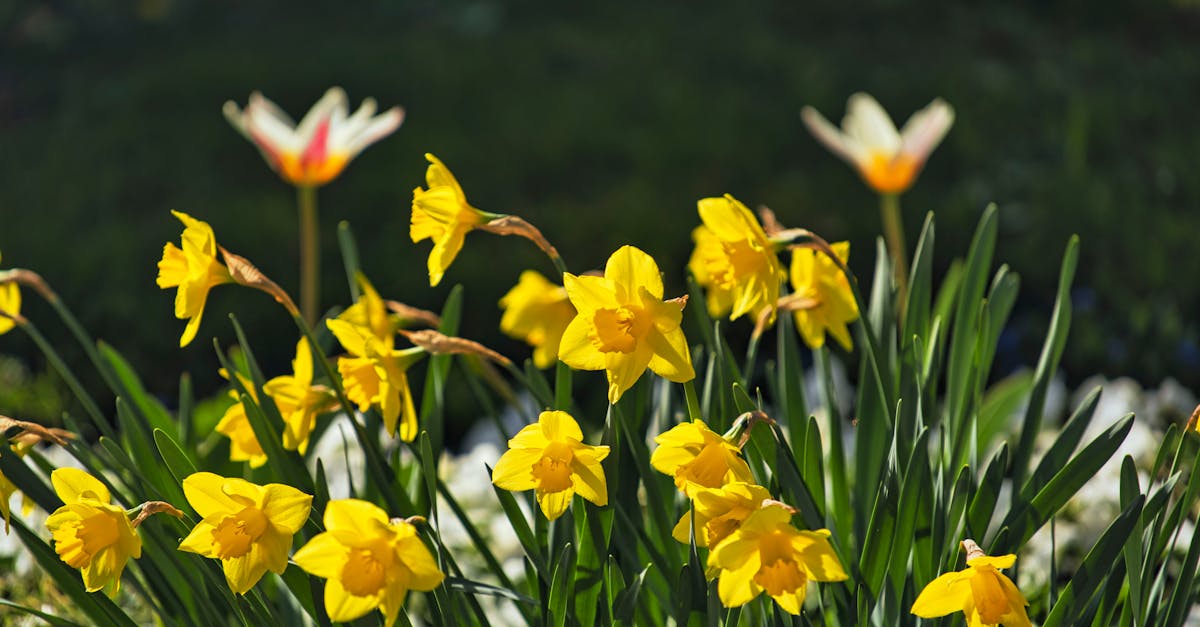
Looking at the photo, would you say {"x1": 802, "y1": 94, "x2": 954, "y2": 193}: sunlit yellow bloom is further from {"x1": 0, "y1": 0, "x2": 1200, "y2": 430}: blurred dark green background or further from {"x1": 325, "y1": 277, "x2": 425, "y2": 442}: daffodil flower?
{"x1": 325, "y1": 277, "x2": 425, "y2": 442}: daffodil flower

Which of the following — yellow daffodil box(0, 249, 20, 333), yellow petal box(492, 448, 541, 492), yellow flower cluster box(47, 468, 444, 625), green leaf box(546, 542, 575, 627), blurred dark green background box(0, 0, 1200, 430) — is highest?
yellow daffodil box(0, 249, 20, 333)

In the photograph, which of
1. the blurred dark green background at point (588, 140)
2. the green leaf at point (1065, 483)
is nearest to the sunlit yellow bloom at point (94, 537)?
the green leaf at point (1065, 483)

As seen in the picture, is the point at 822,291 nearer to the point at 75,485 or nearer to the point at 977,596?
the point at 977,596

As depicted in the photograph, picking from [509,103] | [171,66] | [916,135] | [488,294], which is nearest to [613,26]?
[509,103]

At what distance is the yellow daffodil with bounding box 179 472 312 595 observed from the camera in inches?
45.2

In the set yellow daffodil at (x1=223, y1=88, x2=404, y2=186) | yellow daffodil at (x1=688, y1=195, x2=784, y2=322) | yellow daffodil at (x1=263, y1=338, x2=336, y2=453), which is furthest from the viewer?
yellow daffodil at (x1=223, y1=88, x2=404, y2=186)

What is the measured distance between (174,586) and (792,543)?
0.83m

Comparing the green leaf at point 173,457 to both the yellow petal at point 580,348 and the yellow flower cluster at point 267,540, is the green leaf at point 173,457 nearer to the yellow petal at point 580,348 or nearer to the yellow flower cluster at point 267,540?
the yellow flower cluster at point 267,540

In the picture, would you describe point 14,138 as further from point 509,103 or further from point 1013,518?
point 1013,518

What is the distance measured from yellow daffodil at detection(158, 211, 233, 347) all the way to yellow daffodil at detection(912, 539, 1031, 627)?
2.76 feet

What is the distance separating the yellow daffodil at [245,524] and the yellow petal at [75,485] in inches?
5.3

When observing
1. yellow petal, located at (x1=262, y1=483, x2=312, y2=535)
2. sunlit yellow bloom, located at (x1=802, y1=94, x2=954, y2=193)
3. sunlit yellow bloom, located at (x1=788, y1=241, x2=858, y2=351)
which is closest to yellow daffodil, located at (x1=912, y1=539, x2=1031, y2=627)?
sunlit yellow bloom, located at (x1=788, y1=241, x2=858, y2=351)

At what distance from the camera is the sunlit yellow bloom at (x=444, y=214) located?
136 cm

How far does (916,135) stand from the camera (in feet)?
8.30
